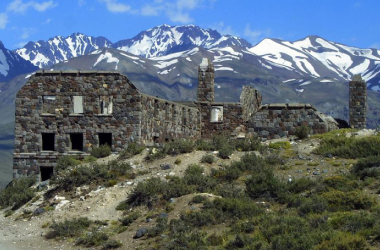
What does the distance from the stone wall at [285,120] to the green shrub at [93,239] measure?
56.3 ft

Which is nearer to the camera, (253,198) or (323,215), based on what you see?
(323,215)

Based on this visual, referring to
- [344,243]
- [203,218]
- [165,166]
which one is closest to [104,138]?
[165,166]

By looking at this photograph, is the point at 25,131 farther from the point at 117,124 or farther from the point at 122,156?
the point at 122,156

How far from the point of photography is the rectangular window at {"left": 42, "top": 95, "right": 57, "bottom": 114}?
40156mm

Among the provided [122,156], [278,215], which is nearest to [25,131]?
[122,156]

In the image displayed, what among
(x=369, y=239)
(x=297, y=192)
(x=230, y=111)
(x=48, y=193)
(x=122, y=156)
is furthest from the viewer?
(x=230, y=111)

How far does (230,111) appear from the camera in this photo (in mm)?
45000

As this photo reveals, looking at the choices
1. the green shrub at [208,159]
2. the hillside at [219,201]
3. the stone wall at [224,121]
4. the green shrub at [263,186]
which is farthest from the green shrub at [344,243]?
the stone wall at [224,121]

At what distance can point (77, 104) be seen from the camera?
39969 mm

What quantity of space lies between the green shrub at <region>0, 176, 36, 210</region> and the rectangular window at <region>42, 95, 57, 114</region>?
3975mm

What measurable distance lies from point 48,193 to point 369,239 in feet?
47.8

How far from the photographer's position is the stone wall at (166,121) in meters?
40.3

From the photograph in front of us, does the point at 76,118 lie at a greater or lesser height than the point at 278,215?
greater

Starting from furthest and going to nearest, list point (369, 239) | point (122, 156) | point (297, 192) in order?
1. point (122, 156)
2. point (297, 192)
3. point (369, 239)
